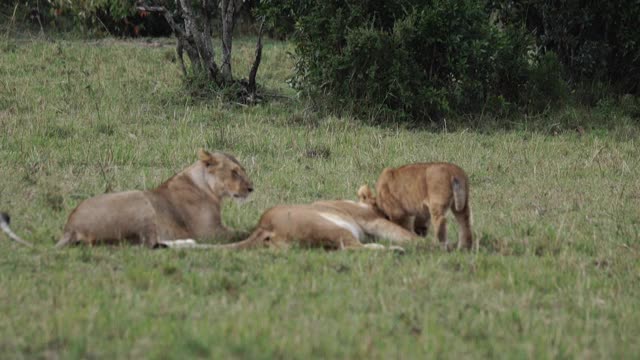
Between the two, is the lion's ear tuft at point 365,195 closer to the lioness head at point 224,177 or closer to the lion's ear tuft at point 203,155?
the lioness head at point 224,177

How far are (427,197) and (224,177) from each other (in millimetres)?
1562

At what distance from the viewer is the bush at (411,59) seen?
14484 mm

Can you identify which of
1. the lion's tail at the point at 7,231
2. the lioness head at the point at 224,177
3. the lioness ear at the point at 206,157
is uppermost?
the lioness ear at the point at 206,157

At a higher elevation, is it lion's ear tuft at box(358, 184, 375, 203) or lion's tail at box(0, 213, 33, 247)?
lion's ear tuft at box(358, 184, 375, 203)

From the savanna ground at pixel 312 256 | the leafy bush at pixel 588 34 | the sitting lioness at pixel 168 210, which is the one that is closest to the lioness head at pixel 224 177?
the sitting lioness at pixel 168 210

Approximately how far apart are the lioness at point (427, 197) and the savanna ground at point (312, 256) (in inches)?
8.9

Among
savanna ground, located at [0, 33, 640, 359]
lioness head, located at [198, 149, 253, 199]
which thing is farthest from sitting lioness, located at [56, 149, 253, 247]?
savanna ground, located at [0, 33, 640, 359]

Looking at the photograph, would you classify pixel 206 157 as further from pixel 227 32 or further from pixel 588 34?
pixel 588 34

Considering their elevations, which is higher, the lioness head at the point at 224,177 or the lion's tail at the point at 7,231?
the lioness head at the point at 224,177

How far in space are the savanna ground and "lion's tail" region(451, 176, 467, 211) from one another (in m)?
0.34

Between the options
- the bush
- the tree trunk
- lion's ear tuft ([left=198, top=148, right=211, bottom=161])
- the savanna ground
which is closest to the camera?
the savanna ground

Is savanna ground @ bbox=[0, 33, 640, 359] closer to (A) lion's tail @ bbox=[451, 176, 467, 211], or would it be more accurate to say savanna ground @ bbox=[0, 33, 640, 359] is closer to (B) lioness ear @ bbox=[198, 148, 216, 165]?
(A) lion's tail @ bbox=[451, 176, 467, 211]

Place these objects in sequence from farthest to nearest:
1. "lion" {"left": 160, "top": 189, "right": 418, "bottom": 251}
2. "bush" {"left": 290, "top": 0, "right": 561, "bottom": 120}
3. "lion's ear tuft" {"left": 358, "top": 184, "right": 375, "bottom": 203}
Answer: "bush" {"left": 290, "top": 0, "right": 561, "bottom": 120}
"lion's ear tuft" {"left": 358, "top": 184, "right": 375, "bottom": 203}
"lion" {"left": 160, "top": 189, "right": 418, "bottom": 251}

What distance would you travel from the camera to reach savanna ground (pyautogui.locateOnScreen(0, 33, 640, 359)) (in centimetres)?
518
